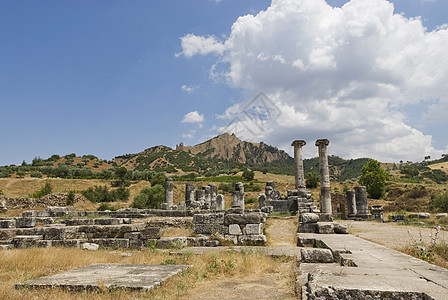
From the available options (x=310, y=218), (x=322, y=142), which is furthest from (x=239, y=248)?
(x=322, y=142)

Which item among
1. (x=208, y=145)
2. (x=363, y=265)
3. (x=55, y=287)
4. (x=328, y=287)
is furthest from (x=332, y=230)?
(x=208, y=145)

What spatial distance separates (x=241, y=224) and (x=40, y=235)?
6795 mm

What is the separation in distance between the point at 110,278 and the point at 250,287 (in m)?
2.39

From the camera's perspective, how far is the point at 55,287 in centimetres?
461

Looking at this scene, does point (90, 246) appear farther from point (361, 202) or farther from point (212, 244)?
point (361, 202)

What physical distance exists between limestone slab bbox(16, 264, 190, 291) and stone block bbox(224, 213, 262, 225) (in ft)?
13.1

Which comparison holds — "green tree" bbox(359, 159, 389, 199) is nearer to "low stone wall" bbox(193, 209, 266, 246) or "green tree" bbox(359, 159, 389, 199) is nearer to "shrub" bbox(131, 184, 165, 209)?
"shrub" bbox(131, 184, 165, 209)

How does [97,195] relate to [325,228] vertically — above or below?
above

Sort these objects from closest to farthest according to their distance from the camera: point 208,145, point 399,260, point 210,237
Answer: point 399,260
point 210,237
point 208,145

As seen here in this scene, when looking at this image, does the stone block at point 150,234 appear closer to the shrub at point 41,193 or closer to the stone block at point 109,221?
the stone block at point 109,221

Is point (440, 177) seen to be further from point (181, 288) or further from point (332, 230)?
point (181, 288)

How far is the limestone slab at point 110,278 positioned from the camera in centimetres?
453

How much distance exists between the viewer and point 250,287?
5145 millimetres

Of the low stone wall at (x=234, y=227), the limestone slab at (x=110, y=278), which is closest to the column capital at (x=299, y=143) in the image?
the low stone wall at (x=234, y=227)
